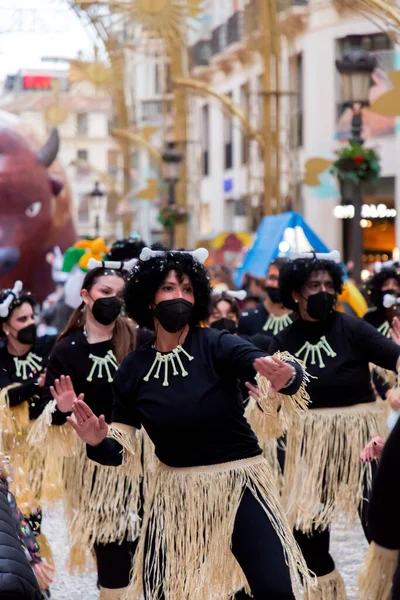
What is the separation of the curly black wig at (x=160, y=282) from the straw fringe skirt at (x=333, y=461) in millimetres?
1231

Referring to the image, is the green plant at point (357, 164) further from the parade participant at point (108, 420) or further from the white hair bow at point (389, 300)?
the parade participant at point (108, 420)

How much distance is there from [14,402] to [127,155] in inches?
801

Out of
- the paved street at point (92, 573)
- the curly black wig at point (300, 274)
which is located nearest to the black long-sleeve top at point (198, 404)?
the curly black wig at point (300, 274)

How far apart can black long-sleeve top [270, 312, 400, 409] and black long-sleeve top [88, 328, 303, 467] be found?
1.22m

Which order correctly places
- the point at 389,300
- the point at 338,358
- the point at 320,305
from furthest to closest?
the point at 389,300 < the point at 320,305 < the point at 338,358

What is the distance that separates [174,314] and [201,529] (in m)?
0.82

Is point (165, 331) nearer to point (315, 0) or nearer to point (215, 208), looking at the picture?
point (315, 0)

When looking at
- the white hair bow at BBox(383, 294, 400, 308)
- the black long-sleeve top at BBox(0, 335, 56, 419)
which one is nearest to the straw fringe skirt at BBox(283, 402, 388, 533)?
the black long-sleeve top at BBox(0, 335, 56, 419)

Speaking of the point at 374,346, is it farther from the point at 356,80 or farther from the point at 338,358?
the point at 356,80

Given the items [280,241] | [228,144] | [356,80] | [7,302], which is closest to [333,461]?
[7,302]

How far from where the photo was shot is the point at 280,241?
12250 mm

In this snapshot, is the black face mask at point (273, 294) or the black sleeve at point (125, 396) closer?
the black sleeve at point (125, 396)

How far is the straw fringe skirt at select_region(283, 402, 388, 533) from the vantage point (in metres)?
5.75

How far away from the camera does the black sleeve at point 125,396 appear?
15.3 ft
